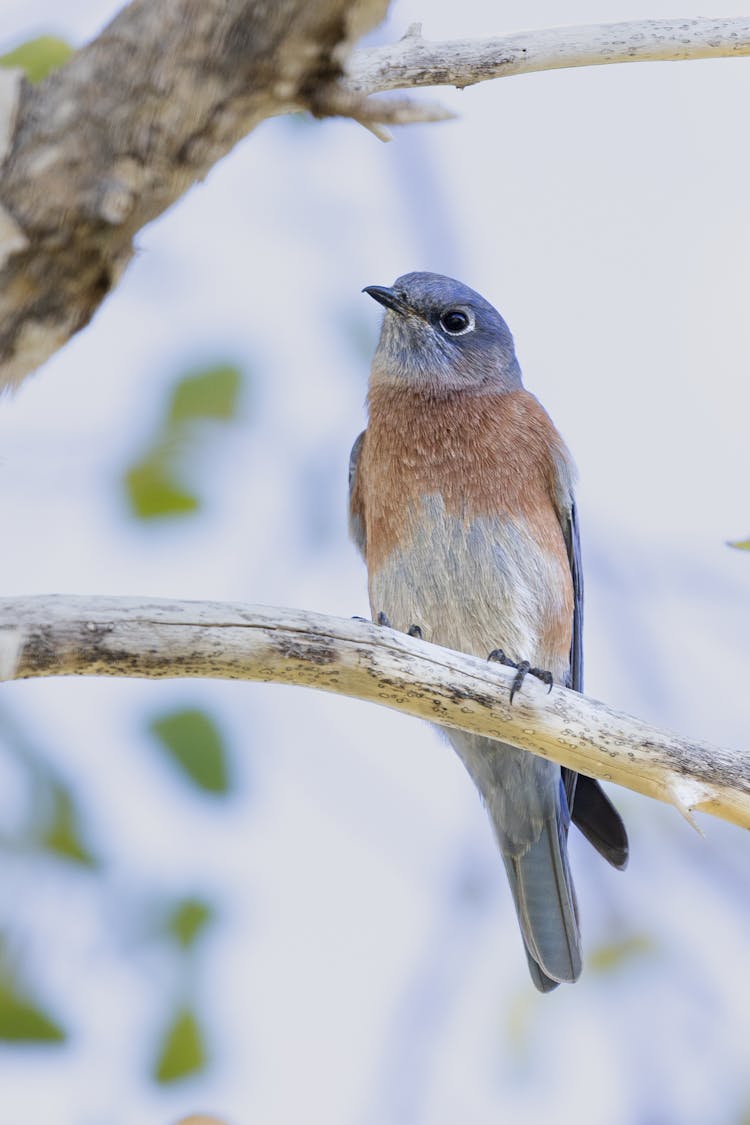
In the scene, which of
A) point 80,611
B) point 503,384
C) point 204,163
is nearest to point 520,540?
point 503,384

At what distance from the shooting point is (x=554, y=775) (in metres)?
5.61

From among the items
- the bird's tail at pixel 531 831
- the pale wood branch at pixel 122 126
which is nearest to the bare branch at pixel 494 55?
the pale wood branch at pixel 122 126

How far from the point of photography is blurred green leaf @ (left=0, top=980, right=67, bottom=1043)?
10.1 ft

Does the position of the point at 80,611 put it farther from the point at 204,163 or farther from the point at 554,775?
the point at 554,775

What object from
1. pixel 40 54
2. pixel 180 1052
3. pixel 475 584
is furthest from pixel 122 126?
pixel 475 584

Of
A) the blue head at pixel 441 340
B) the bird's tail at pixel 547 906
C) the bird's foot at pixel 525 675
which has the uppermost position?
the blue head at pixel 441 340

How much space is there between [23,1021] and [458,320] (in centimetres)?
428

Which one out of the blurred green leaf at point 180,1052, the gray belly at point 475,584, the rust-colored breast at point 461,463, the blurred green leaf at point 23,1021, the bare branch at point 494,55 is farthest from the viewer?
the rust-colored breast at point 461,463

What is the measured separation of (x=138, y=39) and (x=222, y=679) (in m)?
1.65

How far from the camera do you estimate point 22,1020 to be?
314 cm

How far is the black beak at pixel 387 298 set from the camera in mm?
6273

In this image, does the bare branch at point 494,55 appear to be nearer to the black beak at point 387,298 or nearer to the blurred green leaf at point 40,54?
the blurred green leaf at point 40,54

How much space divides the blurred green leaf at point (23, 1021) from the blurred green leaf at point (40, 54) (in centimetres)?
229

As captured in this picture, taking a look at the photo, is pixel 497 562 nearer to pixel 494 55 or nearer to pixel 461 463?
pixel 461 463
